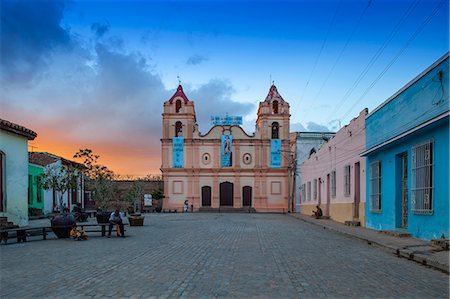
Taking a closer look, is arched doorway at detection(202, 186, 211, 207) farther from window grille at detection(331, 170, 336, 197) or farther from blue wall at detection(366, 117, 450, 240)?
blue wall at detection(366, 117, 450, 240)

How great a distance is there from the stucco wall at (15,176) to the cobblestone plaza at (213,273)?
5911 millimetres

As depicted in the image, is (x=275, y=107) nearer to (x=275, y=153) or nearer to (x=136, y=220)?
(x=275, y=153)

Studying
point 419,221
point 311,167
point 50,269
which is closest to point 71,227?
point 50,269

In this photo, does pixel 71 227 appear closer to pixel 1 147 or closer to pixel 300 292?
pixel 1 147

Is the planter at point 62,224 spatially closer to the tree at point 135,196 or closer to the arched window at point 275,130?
the tree at point 135,196

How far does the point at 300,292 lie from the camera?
6582 mm

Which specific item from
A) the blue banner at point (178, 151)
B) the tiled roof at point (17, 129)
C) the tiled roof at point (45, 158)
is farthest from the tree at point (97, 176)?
the blue banner at point (178, 151)

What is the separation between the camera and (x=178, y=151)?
5181 cm

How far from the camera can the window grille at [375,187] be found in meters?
18.5

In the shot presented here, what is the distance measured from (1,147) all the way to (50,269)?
35.4ft

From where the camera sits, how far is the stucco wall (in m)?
17.9

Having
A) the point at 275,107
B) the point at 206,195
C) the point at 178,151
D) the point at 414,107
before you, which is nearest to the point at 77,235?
the point at 414,107

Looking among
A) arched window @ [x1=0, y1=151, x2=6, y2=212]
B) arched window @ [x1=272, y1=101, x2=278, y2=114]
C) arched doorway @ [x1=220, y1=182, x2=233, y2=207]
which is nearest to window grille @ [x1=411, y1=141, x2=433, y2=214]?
arched window @ [x1=0, y1=151, x2=6, y2=212]

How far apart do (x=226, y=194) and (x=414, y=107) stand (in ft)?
129
